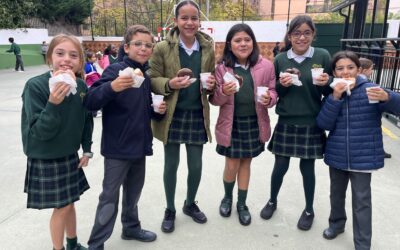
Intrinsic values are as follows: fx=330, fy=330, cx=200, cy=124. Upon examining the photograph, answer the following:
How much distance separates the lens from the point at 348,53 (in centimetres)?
256

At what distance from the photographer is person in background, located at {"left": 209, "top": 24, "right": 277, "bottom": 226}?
280 cm

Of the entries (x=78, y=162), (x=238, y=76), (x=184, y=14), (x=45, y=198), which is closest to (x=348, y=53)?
(x=238, y=76)

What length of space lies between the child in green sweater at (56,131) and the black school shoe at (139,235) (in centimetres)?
58

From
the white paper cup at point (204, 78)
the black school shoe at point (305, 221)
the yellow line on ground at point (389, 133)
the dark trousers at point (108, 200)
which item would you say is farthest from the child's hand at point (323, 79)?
the yellow line on ground at point (389, 133)

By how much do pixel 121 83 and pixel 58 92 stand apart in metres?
0.38

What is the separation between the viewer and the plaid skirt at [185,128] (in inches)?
111

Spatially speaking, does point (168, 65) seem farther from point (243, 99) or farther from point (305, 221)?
point (305, 221)

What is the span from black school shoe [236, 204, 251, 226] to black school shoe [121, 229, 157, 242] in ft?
2.66

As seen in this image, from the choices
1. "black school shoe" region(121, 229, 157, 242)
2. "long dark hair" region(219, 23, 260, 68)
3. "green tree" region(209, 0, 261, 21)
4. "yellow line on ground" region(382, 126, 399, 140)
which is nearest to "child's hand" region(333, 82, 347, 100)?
"long dark hair" region(219, 23, 260, 68)

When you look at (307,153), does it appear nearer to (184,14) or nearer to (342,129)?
(342,129)

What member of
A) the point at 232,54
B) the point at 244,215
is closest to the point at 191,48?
the point at 232,54

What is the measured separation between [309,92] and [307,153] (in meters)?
0.52

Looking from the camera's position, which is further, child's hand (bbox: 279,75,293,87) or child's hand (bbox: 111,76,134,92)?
child's hand (bbox: 279,75,293,87)

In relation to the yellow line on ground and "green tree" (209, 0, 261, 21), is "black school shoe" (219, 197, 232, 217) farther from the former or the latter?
"green tree" (209, 0, 261, 21)
